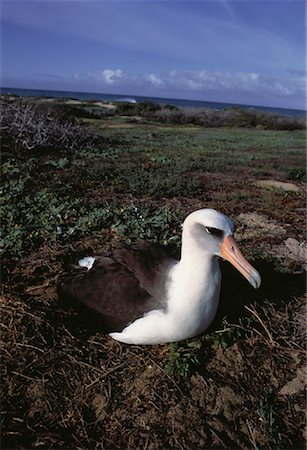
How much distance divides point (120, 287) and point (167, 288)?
34 cm

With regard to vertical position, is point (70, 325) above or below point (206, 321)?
below

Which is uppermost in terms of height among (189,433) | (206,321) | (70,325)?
(206,321)

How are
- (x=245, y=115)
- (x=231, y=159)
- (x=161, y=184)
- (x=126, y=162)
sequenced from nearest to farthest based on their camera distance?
1. (x=161, y=184)
2. (x=126, y=162)
3. (x=231, y=159)
4. (x=245, y=115)

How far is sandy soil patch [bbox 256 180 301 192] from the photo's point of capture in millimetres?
6833

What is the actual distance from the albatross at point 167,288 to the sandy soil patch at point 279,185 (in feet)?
15.1

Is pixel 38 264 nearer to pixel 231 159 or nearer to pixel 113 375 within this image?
pixel 113 375

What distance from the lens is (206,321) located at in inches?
102

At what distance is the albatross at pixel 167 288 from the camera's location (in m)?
2.46

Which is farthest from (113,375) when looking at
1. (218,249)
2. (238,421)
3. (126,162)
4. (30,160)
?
(126,162)

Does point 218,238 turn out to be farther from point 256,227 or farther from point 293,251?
point 256,227

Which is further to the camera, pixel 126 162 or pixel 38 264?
pixel 126 162

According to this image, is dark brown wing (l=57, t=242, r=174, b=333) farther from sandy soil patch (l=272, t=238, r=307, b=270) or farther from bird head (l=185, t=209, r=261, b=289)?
sandy soil patch (l=272, t=238, r=307, b=270)

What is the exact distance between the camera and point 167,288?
2547mm

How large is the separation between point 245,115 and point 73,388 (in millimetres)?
30260
